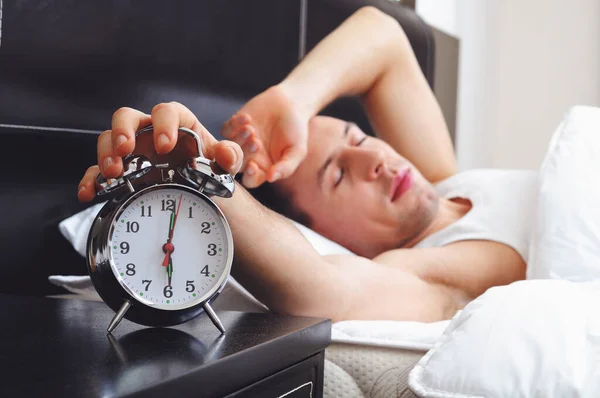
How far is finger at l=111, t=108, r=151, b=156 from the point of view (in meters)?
0.75

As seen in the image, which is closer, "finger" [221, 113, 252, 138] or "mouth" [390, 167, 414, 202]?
"finger" [221, 113, 252, 138]

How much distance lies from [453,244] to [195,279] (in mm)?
948

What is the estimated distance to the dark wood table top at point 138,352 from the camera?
0.54m

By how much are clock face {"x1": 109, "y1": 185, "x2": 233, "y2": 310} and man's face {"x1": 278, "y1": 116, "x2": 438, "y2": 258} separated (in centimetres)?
72

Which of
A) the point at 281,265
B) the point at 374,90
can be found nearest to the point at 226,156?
the point at 281,265

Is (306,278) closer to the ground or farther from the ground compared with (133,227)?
closer to the ground

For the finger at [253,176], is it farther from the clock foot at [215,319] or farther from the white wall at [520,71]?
the white wall at [520,71]

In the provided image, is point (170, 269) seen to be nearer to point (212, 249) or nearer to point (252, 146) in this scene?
point (212, 249)

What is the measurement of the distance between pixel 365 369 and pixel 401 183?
2.46ft

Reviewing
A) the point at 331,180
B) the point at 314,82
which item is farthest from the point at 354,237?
the point at 314,82

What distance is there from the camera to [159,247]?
750 millimetres

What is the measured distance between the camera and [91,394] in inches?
19.9

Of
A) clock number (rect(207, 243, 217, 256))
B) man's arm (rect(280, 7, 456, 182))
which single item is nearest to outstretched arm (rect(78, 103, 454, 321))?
clock number (rect(207, 243, 217, 256))

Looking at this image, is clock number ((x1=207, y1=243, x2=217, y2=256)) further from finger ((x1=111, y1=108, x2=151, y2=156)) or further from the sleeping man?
the sleeping man
